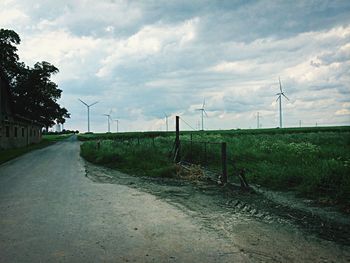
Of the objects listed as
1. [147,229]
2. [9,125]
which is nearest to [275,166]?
[147,229]

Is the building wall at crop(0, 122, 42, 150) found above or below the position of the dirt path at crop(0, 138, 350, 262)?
above

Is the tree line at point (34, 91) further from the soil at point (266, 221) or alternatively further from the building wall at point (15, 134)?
the soil at point (266, 221)

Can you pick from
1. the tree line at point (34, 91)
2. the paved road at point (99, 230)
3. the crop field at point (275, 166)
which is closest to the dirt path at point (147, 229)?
the paved road at point (99, 230)

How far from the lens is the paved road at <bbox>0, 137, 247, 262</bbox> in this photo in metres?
4.88

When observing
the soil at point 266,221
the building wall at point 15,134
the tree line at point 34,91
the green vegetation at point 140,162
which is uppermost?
the tree line at point 34,91

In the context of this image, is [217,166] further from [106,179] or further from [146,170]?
[106,179]

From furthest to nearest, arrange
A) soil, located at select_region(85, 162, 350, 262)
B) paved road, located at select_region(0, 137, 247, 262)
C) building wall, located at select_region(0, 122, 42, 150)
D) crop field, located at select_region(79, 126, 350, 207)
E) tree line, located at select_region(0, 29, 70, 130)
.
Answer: tree line, located at select_region(0, 29, 70, 130), building wall, located at select_region(0, 122, 42, 150), crop field, located at select_region(79, 126, 350, 207), soil, located at select_region(85, 162, 350, 262), paved road, located at select_region(0, 137, 247, 262)

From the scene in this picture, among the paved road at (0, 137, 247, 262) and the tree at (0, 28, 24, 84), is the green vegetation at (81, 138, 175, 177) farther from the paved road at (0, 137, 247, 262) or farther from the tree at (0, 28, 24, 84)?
the tree at (0, 28, 24, 84)

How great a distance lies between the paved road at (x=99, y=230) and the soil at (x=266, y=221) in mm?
384

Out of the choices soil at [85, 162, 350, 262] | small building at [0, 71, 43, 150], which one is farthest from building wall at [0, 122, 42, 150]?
soil at [85, 162, 350, 262]

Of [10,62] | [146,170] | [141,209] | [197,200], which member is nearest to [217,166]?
[146,170]

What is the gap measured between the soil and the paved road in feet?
→ 1.26

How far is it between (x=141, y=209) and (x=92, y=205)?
1304 mm

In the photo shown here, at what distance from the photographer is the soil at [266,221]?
5.01m
